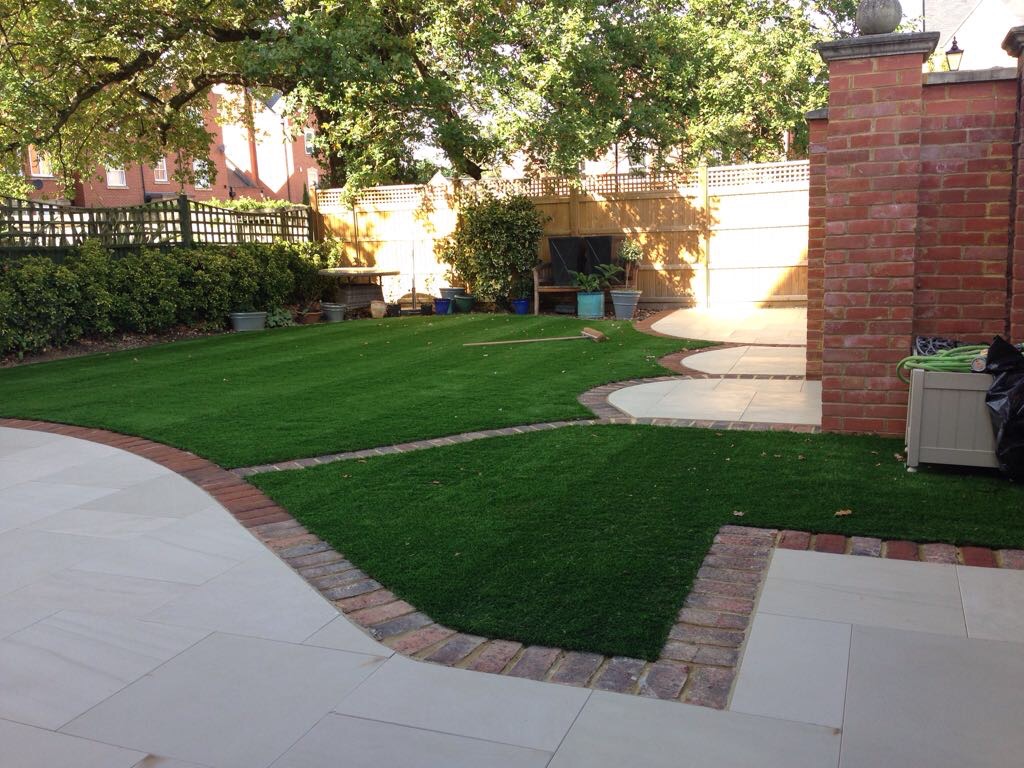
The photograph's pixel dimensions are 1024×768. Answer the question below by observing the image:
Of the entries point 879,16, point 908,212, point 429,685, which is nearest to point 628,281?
point 908,212

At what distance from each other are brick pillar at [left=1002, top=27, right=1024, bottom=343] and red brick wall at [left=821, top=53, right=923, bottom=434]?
0.47 metres

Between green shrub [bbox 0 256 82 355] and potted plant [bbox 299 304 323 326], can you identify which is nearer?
green shrub [bbox 0 256 82 355]

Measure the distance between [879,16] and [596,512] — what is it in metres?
3.05

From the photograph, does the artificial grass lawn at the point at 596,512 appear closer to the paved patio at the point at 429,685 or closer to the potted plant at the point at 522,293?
the paved patio at the point at 429,685

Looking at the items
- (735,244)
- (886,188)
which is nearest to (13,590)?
(886,188)

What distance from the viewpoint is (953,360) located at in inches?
161

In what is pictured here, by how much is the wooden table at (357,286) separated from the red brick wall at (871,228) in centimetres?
966

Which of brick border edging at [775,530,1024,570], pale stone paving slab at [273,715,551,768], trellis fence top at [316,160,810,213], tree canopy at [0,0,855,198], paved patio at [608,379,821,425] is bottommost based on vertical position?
pale stone paving slab at [273,715,551,768]

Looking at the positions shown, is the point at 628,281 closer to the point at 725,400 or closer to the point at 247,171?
the point at 725,400

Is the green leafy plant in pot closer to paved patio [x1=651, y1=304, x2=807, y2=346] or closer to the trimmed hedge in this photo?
paved patio [x1=651, y1=304, x2=807, y2=346]

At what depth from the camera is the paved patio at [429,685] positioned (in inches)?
81.4

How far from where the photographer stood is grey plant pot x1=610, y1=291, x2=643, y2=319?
38.8 ft

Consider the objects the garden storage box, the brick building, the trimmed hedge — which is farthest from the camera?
the brick building

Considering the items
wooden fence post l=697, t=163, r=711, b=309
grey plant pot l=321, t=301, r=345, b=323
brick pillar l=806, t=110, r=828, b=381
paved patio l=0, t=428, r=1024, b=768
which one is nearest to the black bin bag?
paved patio l=0, t=428, r=1024, b=768
